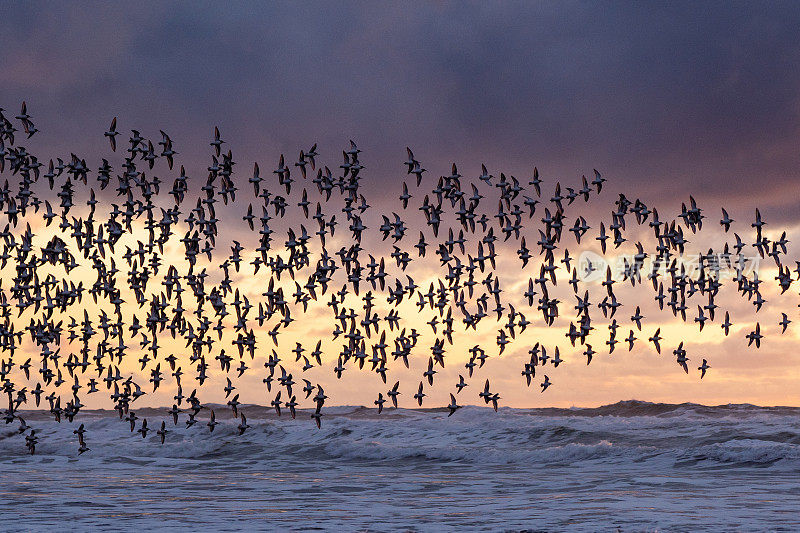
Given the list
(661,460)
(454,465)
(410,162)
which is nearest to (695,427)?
(661,460)

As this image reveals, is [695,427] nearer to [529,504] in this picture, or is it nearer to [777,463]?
[777,463]

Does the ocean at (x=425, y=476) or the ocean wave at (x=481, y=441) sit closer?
the ocean at (x=425, y=476)

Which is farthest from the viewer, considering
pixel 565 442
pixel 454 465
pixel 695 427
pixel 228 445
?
pixel 228 445

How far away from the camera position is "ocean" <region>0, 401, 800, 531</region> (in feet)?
85.4

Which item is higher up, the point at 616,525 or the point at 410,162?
the point at 410,162

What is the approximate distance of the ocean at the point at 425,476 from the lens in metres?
26.0

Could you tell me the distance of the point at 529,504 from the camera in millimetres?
28953

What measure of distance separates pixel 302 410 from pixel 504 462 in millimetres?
52963

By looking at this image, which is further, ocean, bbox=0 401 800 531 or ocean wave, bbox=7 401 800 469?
ocean wave, bbox=7 401 800 469

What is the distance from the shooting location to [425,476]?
40.3m

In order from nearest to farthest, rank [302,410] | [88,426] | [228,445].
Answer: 1. [228,445]
2. [88,426]
3. [302,410]

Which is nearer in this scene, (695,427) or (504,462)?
(504,462)

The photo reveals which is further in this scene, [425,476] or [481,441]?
[481,441]

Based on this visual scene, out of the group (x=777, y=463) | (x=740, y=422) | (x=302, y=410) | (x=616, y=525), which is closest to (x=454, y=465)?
(x=777, y=463)
